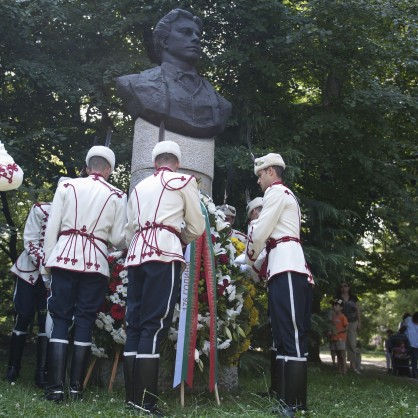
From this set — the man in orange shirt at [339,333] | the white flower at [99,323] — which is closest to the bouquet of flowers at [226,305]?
the white flower at [99,323]

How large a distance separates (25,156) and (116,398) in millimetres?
4904

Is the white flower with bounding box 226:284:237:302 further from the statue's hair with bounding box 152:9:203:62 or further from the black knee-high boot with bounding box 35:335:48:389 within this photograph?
the statue's hair with bounding box 152:9:203:62

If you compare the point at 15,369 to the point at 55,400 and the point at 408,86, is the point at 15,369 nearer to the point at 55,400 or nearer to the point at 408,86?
the point at 55,400

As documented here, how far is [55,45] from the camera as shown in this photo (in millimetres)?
9320

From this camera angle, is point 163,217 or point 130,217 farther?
point 130,217

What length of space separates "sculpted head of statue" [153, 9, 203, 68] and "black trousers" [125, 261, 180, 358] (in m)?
3.17

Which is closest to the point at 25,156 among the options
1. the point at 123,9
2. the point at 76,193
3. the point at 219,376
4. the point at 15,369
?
the point at 123,9

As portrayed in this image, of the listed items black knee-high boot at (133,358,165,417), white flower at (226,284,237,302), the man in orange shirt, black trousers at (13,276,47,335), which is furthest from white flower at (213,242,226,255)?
the man in orange shirt

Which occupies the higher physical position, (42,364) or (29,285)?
(29,285)

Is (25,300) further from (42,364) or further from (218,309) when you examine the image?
(218,309)

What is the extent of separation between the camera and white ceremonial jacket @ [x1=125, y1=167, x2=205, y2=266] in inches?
165

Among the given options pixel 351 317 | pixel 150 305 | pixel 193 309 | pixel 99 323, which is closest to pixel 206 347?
pixel 193 309

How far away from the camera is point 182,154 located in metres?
6.27

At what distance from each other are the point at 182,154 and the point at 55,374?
2.69 m
